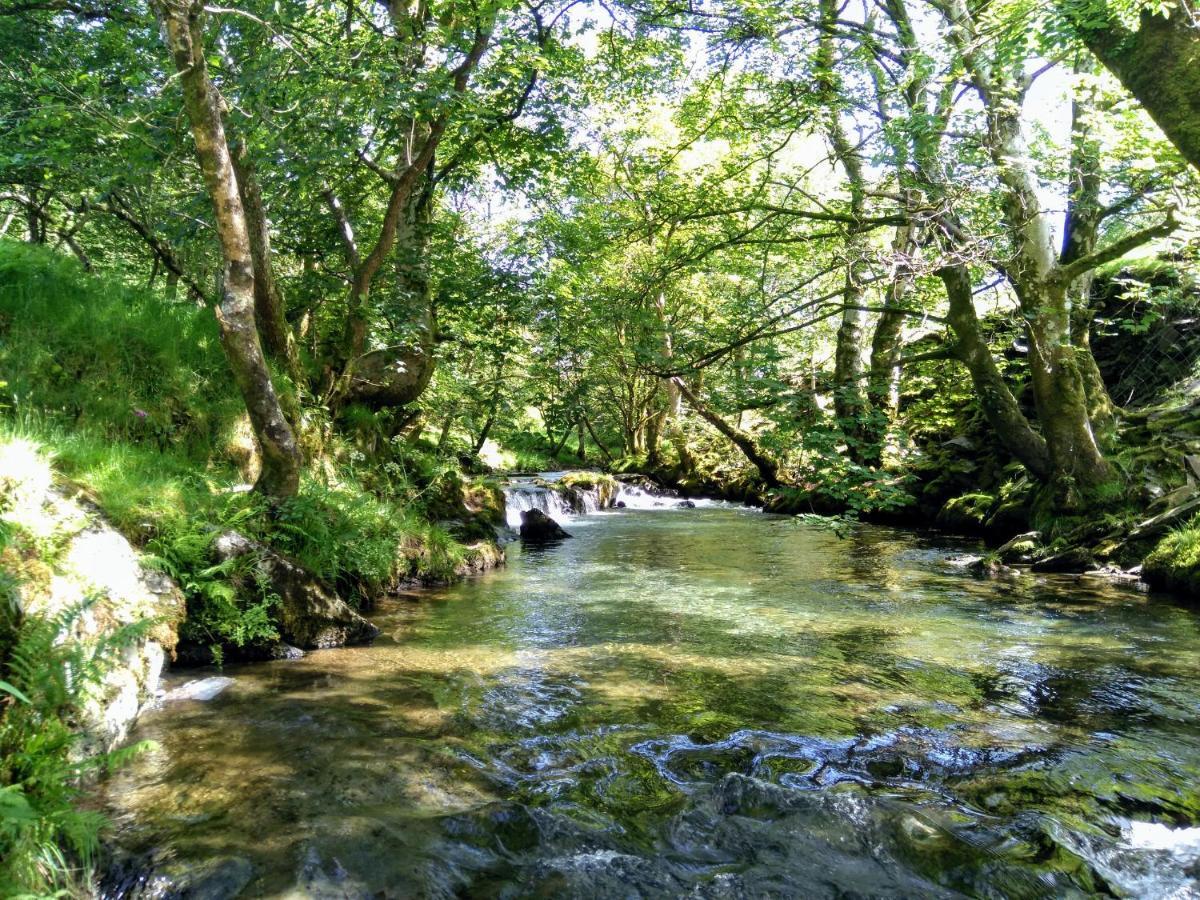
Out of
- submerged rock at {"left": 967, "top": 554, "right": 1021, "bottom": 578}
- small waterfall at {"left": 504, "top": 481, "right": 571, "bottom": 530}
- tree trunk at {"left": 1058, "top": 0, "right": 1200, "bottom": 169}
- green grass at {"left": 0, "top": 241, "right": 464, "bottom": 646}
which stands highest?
tree trunk at {"left": 1058, "top": 0, "right": 1200, "bottom": 169}

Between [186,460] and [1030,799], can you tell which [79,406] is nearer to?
[186,460]

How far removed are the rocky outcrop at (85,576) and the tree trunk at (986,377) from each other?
1035 centimetres

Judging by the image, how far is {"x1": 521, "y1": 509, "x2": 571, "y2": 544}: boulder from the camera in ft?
52.3

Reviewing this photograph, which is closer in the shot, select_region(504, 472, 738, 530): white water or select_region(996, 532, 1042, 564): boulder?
select_region(996, 532, 1042, 564): boulder

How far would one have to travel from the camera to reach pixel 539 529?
16094 millimetres

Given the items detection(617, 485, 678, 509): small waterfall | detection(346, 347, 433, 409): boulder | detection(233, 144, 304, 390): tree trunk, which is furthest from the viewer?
detection(617, 485, 678, 509): small waterfall

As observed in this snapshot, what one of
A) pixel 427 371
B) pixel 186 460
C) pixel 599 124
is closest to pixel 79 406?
pixel 186 460

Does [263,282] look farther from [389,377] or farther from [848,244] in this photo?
[848,244]

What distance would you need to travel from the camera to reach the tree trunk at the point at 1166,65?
3.89m

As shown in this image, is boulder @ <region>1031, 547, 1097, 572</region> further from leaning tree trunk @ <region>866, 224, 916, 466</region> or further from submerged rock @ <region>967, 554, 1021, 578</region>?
leaning tree trunk @ <region>866, 224, 916, 466</region>

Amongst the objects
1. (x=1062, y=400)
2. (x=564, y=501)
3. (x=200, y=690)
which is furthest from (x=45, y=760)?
(x=564, y=501)

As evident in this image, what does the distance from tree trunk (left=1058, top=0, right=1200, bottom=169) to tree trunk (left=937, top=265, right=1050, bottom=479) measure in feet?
20.1

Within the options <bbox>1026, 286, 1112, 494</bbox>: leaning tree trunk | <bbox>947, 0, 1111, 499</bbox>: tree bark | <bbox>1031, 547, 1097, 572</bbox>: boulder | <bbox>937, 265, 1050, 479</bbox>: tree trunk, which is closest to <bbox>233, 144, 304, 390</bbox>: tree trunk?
<bbox>947, 0, 1111, 499</bbox>: tree bark

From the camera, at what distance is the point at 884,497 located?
743 cm
